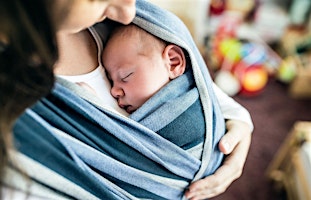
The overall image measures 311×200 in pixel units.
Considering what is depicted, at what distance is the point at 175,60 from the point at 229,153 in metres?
0.25

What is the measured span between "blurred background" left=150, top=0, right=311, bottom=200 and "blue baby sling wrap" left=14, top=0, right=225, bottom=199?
0.92 meters

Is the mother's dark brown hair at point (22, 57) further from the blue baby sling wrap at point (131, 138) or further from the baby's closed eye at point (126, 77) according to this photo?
the baby's closed eye at point (126, 77)

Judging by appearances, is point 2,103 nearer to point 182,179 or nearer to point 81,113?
point 81,113

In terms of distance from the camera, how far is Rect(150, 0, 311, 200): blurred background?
5.68 ft

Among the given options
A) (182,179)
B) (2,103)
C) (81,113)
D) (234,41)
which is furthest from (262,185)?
(2,103)

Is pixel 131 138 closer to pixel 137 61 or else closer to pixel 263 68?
pixel 137 61

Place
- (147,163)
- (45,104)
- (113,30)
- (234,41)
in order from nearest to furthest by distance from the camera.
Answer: (45,104)
(147,163)
(113,30)
(234,41)

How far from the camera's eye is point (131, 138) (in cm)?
67

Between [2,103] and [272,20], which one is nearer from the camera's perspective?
[2,103]

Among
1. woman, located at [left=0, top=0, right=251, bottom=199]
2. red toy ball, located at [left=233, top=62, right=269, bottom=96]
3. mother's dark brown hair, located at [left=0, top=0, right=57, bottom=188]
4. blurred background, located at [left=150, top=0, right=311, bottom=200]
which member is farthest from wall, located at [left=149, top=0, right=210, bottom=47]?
mother's dark brown hair, located at [left=0, top=0, right=57, bottom=188]

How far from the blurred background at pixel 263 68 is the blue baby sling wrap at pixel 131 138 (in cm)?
92

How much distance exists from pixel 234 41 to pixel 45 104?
5.78 feet

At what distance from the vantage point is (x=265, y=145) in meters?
1.90

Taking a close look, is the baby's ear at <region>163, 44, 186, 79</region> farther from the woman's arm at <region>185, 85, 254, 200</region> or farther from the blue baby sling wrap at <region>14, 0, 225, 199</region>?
the woman's arm at <region>185, 85, 254, 200</region>
